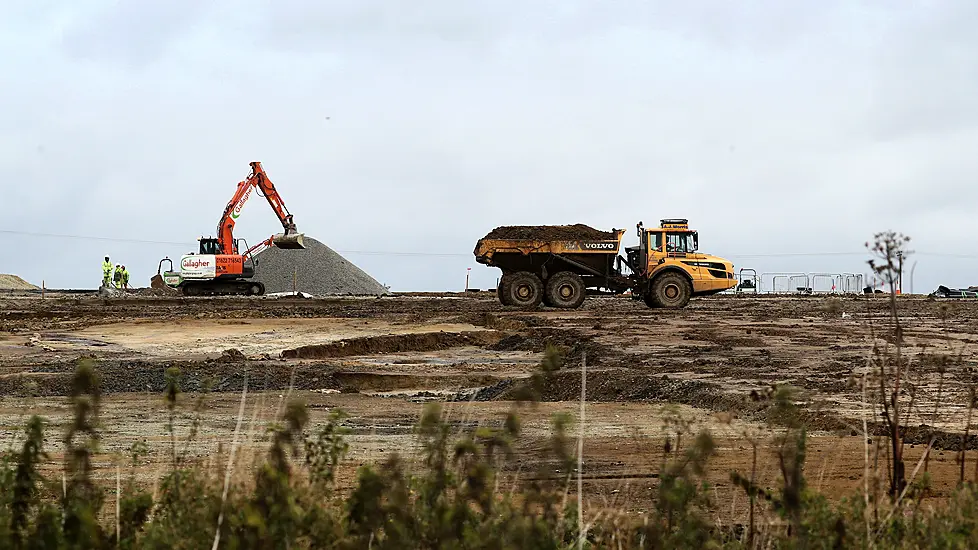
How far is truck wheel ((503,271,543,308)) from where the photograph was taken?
35469 mm

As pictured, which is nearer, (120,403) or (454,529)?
(454,529)

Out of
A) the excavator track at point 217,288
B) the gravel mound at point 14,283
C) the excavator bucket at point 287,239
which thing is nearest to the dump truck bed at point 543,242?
the excavator bucket at point 287,239

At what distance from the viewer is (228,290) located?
168 ft

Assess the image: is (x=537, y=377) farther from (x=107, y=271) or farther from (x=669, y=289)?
(x=107, y=271)

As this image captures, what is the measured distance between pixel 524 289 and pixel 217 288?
19.9 m

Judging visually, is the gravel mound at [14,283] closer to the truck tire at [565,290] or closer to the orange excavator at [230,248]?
the orange excavator at [230,248]

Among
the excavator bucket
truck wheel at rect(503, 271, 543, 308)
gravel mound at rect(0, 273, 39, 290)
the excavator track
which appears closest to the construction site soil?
truck wheel at rect(503, 271, 543, 308)

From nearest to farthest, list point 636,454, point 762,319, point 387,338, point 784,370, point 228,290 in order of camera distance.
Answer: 1. point 636,454
2. point 784,370
3. point 387,338
4. point 762,319
5. point 228,290

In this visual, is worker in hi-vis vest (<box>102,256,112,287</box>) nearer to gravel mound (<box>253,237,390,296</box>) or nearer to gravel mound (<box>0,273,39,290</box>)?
gravel mound (<box>253,237,390,296</box>)

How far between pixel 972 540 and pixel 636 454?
4.93 m

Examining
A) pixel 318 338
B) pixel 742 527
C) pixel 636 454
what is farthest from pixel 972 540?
pixel 318 338

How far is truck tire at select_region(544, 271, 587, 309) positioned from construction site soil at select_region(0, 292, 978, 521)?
0.49 m

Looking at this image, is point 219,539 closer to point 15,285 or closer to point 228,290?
point 228,290

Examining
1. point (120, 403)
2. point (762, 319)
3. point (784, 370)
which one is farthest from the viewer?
point (762, 319)
